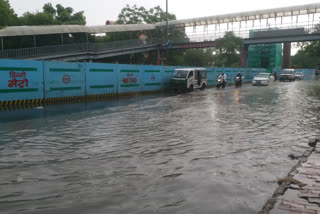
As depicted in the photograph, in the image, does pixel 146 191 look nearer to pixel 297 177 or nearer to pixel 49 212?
pixel 49 212

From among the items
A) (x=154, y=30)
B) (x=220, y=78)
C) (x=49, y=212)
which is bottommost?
(x=49, y=212)

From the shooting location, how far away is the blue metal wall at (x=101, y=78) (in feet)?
61.3

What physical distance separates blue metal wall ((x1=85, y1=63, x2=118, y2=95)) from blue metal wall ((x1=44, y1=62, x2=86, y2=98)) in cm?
48

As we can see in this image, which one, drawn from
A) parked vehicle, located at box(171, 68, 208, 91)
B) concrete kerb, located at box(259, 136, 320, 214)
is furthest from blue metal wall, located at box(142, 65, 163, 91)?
concrete kerb, located at box(259, 136, 320, 214)

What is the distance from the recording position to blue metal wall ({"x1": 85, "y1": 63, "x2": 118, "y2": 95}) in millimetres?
18672

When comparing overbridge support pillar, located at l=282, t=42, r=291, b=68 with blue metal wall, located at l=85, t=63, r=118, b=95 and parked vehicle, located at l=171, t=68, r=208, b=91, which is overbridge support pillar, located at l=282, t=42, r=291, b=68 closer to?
parked vehicle, located at l=171, t=68, r=208, b=91

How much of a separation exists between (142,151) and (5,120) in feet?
20.4

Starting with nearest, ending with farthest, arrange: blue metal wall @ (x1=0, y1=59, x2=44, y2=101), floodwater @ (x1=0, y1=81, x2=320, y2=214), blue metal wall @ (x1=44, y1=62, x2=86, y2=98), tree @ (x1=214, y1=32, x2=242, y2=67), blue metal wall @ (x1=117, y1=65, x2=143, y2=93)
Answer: floodwater @ (x1=0, y1=81, x2=320, y2=214), blue metal wall @ (x1=0, y1=59, x2=44, y2=101), blue metal wall @ (x1=44, y1=62, x2=86, y2=98), blue metal wall @ (x1=117, y1=65, x2=143, y2=93), tree @ (x1=214, y1=32, x2=242, y2=67)

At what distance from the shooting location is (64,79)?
1700cm

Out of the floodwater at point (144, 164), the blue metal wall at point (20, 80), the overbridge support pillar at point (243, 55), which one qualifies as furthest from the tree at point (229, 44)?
the floodwater at point (144, 164)

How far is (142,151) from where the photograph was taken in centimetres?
616

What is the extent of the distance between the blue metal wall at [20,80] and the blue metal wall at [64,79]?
1.45ft

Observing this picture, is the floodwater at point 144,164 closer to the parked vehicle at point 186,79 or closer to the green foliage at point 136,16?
the parked vehicle at point 186,79

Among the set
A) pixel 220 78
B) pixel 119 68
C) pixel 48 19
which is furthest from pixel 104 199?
pixel 48 19
